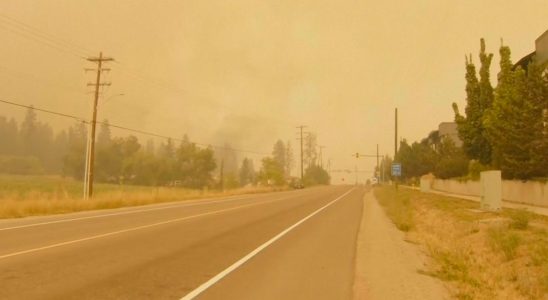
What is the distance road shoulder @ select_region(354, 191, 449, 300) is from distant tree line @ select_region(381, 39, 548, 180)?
1991 centimetres

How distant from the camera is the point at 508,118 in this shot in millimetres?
34906

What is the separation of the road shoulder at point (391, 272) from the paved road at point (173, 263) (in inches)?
11.3

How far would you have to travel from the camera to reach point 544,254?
12.2 meters

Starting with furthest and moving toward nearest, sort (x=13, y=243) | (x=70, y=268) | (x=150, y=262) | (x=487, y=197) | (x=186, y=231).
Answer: (x=487, y=197) < (x=186, y=231) < (x=13, y=243) < (x=150, y=262) < (x=70, y=268)

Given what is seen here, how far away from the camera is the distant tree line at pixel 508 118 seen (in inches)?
1291

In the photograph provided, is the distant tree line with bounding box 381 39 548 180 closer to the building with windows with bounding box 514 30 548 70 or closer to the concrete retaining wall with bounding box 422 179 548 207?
the concrete retaining wall with bounding box 422 179 548 207

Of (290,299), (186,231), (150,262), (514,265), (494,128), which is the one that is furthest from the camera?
(494,128)

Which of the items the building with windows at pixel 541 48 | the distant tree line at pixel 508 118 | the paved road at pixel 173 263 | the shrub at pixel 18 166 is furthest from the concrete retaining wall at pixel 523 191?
the shrub at pixel 18 166

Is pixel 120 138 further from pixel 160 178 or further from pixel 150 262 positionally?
pixel 150 262

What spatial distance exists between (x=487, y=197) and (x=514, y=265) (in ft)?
54.0

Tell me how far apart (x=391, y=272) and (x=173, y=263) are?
4270mm

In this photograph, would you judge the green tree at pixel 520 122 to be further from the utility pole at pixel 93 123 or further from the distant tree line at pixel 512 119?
the utility pole at pixel 93 123

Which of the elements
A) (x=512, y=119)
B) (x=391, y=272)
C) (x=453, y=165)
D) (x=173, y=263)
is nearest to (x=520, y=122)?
(x=512, y=119)

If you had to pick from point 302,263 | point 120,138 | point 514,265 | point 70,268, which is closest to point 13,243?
point 70,268
